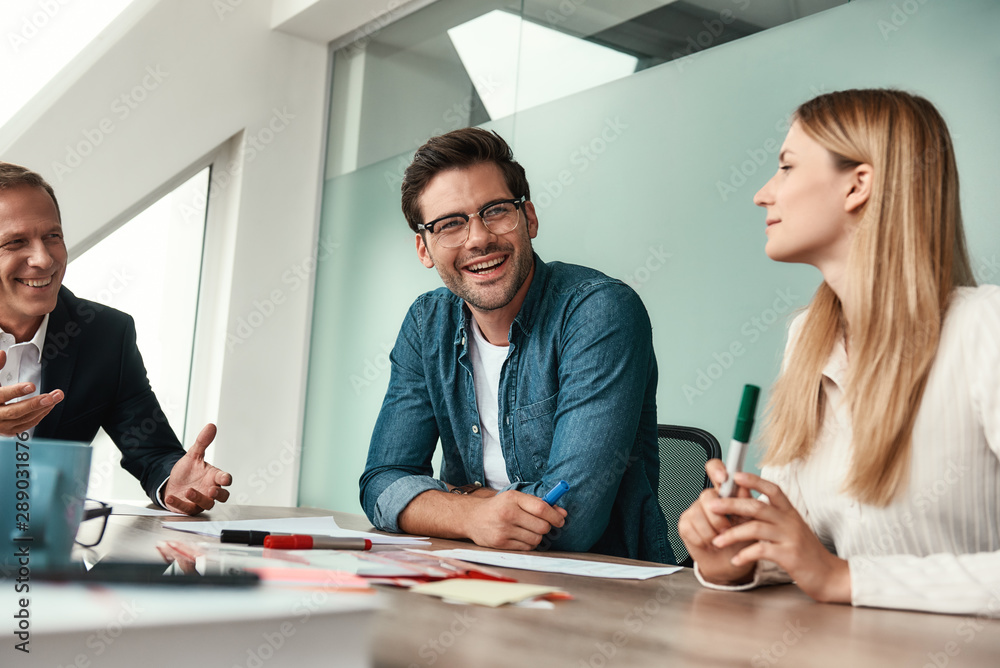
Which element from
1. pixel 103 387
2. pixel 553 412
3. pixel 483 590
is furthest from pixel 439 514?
pixel 103 387

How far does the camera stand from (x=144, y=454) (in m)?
2.10

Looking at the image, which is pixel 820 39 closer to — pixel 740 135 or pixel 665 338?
pixel 740 135

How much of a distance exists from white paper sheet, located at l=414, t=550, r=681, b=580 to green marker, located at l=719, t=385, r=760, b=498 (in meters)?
0.16

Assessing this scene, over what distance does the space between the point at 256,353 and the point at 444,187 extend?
2892mm

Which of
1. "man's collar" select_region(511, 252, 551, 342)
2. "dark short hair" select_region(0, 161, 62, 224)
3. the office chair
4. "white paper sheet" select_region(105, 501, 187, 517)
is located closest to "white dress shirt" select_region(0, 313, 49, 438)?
"dark short hair" select_region(0, 161, 62, 224)

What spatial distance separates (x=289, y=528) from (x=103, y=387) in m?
1.02

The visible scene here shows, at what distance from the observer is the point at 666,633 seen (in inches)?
27.4

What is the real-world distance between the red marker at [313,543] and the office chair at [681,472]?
0.91 meters

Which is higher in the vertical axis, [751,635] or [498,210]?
[498,210]

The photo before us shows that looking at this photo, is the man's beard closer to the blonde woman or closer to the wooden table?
the blonde woman

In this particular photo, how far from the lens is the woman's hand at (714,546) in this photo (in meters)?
1.01

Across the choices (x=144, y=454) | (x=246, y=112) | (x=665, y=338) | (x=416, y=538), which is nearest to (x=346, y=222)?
(x=246, y=112)

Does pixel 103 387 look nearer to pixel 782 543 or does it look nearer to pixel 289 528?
pixel 289 528

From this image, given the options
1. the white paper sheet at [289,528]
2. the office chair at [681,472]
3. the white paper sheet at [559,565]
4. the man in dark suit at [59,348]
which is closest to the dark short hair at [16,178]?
the man in dark suit at [59,348]
